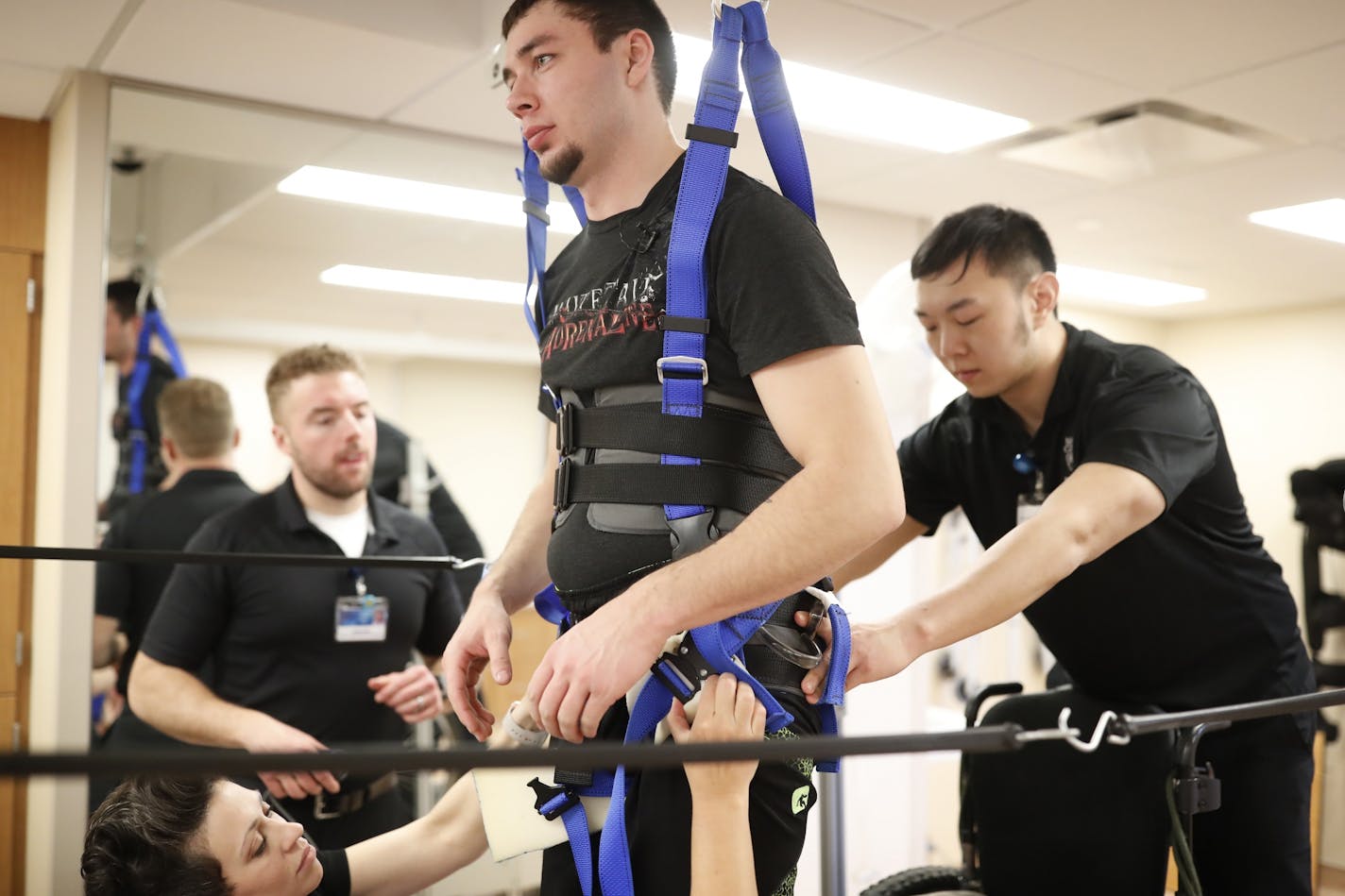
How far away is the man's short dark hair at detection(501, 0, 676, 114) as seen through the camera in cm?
136

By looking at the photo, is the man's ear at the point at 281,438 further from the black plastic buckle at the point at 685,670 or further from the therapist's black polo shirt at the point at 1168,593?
the black plastic buckle at the point at 685,670

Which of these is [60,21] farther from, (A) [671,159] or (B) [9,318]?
(A) [671,159]

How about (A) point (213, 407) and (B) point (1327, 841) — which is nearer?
(A) point (213, 407)

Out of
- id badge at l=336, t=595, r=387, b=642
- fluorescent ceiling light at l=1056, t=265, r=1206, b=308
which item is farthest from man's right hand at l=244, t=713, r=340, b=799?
fluorescent ceiling light at l=1056, t=265, r=1206, b=308

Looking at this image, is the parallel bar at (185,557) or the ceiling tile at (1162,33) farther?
the ceiling tile at (1162,33)

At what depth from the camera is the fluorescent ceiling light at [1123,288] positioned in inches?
244

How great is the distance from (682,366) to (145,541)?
269cm

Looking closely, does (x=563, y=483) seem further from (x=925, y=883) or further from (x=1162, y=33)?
(x=1162, y=33)

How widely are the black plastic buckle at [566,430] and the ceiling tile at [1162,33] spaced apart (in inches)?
80.1

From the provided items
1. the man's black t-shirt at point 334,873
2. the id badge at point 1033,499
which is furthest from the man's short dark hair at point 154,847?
the id badge at point 1033,499

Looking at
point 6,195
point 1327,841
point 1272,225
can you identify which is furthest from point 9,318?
point 1327,841

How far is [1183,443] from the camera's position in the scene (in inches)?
72.4

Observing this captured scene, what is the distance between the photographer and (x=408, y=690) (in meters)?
2.57

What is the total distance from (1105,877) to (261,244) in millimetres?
3125
